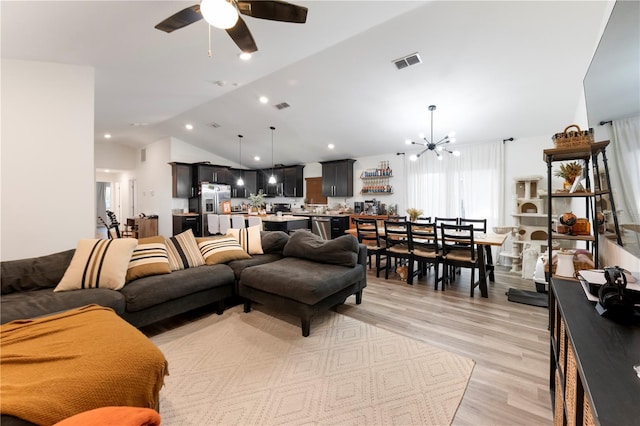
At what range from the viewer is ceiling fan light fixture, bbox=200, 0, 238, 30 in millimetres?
1521

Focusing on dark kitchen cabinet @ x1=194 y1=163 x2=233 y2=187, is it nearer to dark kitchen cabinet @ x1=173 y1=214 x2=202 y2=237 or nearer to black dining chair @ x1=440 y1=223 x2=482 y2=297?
dark kitchen cabinet @ x1=173 y1=214 x2=202 y2=237

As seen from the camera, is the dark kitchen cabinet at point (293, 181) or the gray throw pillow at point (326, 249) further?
the dark kitchen cabinet at point (293, 181)

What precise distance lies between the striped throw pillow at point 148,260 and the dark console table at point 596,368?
3.03 m

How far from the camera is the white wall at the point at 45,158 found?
9.40 feet

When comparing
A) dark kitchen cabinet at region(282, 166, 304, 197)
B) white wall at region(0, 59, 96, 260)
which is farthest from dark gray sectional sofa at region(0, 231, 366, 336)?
dark kitchen cabinet at region(282, 166, 304, 197)

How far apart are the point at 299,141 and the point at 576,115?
204 inches

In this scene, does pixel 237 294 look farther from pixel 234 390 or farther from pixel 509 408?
pixel 509 408

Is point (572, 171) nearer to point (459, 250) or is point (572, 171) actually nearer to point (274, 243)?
point (459, 250)

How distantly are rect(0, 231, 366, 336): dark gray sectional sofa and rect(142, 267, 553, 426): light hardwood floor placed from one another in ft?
1.09

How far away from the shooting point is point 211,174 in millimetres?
8219

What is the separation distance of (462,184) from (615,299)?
5.05 m

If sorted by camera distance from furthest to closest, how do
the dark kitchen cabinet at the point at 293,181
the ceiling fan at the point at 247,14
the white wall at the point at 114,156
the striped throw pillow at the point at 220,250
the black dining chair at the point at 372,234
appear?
the dark kitchen cabinet at the point at 293,181 → the white wall at the point at 114,156 → the black dining chair at the point at 372,234 → the striped throw pillow at the point at 220,250 → the ceiling fan at the point at 247,14

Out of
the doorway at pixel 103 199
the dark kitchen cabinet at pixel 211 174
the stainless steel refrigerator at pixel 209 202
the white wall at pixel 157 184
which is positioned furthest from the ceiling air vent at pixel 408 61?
the doorway at pixel 103 199

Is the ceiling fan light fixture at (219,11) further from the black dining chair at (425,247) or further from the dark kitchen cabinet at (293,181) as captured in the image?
the dark kitchen cabinet at (293,181)
